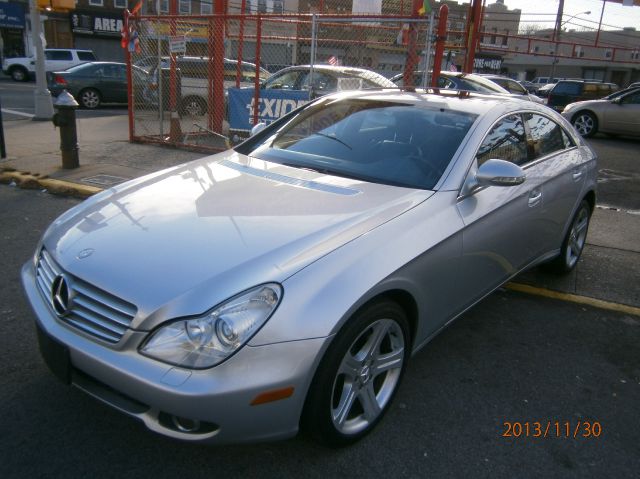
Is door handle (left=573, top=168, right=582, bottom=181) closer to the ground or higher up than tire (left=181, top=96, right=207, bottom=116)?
higher up

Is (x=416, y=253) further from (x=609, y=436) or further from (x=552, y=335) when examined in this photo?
(x=552, y=335)

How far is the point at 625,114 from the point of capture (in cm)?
1448

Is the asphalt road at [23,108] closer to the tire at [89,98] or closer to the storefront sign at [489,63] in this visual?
the tire at [89,98]

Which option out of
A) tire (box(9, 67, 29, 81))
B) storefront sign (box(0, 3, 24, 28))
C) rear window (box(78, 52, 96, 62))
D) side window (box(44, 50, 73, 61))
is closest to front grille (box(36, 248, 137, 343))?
side window (box(44, 50, 73, 61))

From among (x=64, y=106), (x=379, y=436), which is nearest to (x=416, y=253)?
(x=379, y=436)

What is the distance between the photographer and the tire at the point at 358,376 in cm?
230

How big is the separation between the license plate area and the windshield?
1.79 m

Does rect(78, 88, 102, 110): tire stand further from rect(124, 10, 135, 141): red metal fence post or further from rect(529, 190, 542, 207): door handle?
rect(529, 190, 542, 207): door handle

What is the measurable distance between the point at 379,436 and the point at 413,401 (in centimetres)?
38

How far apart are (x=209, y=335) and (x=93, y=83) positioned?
17342mm

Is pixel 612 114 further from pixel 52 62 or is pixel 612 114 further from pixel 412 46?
pixel 52 62

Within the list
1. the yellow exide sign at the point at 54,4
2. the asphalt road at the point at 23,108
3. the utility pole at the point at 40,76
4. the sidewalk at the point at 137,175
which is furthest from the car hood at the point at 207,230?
the asphalt road at the point at 23,108

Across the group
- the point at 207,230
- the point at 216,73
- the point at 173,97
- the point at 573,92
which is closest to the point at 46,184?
the point at 173,97

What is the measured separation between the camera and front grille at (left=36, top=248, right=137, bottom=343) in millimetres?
2205
